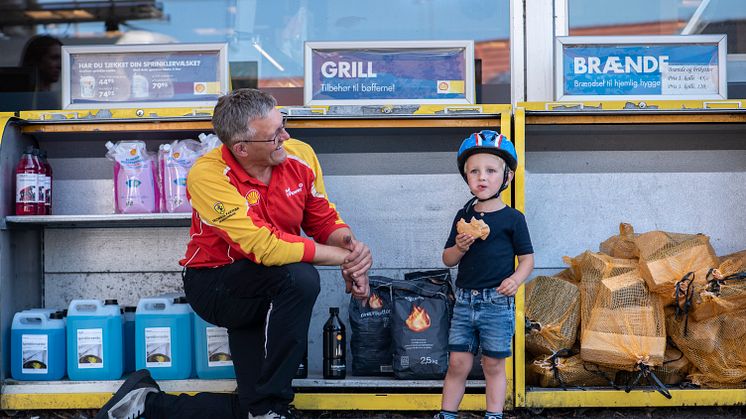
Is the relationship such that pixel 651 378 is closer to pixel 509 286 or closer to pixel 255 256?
pixel 509 286

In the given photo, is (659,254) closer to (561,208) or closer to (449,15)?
(561,208)

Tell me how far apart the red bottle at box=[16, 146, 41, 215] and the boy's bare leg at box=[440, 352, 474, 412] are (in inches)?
95.2

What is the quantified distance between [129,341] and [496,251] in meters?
→ 2.18

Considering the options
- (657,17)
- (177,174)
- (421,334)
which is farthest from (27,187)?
(657,17)

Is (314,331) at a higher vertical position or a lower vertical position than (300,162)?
lower

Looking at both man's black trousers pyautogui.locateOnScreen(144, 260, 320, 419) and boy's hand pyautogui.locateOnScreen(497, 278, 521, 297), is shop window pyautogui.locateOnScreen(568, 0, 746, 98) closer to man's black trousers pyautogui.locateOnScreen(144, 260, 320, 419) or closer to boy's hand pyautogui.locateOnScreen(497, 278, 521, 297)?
boy's hand pyautogui.locateOnScreen(497, 278, 521, 297)

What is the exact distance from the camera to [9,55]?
17.4ft

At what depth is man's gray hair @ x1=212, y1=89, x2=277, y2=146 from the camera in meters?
3.45

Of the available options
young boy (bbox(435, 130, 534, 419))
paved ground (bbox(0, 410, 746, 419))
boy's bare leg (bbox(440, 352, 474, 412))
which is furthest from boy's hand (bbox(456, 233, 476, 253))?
paved ground (bbox(0, 410, 746, 419))

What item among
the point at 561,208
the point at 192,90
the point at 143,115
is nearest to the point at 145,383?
the point at 143,115

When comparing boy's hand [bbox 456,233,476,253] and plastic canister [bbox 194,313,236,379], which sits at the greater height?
boy's hand [bbox 456,233,476,253]

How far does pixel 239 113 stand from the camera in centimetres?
346

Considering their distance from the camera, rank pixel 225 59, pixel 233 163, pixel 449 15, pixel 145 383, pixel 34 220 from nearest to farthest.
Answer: pixel 233 163
pixel 145 383
pixel 34 220
pixel 225 59
pixel 449 15

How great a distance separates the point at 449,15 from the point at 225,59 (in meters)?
1.48
